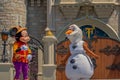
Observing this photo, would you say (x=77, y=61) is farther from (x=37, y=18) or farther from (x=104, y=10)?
(x=37, y=18)

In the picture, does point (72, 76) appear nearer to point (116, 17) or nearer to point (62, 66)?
point (62, 66)

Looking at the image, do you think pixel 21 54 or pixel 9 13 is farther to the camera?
pixel 9 13

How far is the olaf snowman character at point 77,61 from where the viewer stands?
12133mm

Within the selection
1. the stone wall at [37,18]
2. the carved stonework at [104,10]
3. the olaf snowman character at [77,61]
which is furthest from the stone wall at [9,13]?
the olaf snowman character at [77,61]

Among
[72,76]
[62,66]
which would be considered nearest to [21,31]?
[72,76]

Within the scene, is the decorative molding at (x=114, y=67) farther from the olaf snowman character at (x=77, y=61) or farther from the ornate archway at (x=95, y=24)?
the olaf snowman character at (x=77, y=61)

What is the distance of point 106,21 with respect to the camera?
22.1 m

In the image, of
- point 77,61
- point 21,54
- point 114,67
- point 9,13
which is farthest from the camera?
point 9,13

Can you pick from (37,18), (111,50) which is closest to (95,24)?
(37,18)

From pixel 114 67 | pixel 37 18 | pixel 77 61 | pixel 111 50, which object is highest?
pixel 77 61

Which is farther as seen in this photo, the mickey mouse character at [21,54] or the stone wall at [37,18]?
the stone wall at [37,18]

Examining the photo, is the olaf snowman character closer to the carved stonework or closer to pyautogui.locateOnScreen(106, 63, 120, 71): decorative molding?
pyautogui.locateOnScreen(106, 63, 120, 71): decorative molding

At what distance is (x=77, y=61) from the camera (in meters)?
12.2

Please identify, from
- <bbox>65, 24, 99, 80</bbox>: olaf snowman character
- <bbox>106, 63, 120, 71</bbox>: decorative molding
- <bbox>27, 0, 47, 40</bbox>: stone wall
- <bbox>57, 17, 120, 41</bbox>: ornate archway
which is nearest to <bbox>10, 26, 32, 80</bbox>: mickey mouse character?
<bbox>65, 24, 99, 80</bbox>: olaf snowman character
